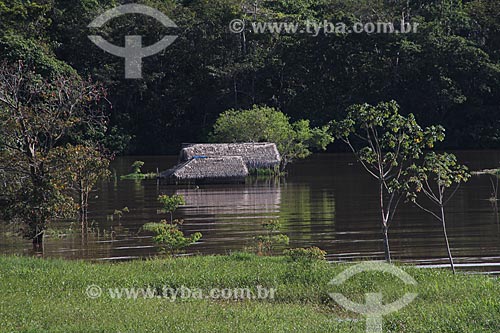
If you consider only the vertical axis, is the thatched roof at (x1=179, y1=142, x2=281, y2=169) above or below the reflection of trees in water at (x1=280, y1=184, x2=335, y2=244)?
above

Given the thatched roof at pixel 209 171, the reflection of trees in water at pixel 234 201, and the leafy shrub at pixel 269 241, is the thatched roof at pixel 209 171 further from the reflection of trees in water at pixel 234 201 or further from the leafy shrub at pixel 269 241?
the leafy shrub at pixel 269 241

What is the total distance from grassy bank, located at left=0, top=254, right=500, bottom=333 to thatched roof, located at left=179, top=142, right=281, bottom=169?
22700 millimetres

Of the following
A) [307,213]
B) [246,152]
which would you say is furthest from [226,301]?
[246,152]

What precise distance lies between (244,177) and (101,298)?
2405 cm

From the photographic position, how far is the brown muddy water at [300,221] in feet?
63.3

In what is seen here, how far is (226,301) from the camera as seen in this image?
12898 millimetres

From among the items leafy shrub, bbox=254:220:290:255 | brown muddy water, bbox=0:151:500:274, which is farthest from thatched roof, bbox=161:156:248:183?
leafy shrub, bbox=254:220:290:255

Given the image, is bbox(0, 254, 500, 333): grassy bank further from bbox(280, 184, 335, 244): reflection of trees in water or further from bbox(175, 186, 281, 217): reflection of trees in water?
bbox(175, 186, 281, 217): reflection of trees in water

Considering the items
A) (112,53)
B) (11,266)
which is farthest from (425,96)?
(11,266)

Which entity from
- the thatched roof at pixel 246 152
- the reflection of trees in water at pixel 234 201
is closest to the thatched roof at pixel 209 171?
the thatched roof at pixel 246 152

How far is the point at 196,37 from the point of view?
52.6 meters

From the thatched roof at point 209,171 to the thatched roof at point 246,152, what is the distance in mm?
1629

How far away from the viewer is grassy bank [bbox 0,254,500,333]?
1079cm

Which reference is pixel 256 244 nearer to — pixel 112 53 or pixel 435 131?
pixel 435 131
